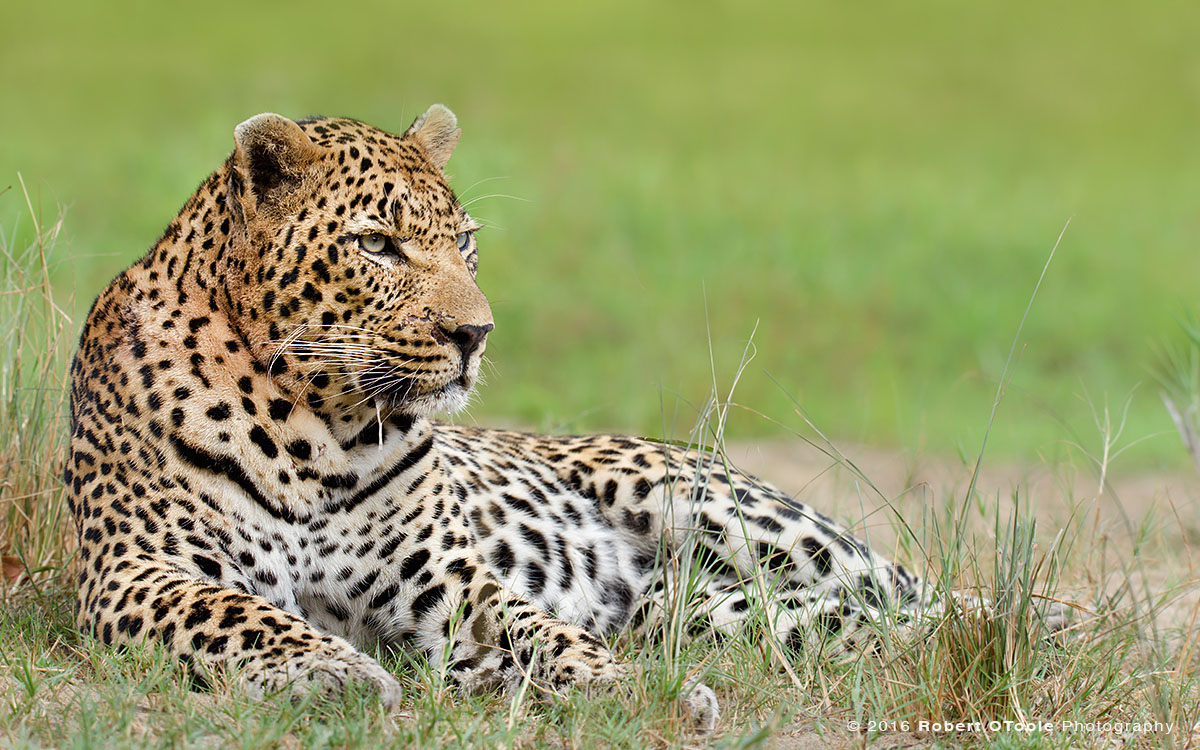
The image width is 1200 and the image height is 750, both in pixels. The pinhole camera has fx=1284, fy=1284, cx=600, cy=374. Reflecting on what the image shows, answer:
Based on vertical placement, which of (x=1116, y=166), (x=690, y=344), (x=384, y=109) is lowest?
(x=690, y=344)

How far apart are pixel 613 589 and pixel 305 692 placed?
2112 mm

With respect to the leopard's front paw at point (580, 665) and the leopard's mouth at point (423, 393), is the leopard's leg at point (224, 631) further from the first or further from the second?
the leopard's mouth at point (423, 393)

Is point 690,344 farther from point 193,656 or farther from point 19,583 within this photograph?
point 193,656

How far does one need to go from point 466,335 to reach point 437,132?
1222 millimetres

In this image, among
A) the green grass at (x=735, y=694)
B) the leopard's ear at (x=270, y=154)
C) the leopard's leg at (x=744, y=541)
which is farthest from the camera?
the leopard's leg at (x=744, y=541)

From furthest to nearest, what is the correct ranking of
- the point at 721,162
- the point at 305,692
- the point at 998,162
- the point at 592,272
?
the point at 998,162 < the point at 721,162 < the point at 592,272 < the point at 305,692

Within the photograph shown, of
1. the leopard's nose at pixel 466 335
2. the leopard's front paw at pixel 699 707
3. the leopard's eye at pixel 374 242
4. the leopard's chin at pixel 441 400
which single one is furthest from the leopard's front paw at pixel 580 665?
the leopard's eye at pixel 374 242

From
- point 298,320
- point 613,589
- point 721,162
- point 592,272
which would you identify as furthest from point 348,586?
point 721,162

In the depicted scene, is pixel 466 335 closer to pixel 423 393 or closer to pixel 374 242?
pixel 423 393

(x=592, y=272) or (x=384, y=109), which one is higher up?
(x=384, y=109)

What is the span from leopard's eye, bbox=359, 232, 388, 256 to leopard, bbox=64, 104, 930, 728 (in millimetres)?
11

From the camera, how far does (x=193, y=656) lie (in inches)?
167

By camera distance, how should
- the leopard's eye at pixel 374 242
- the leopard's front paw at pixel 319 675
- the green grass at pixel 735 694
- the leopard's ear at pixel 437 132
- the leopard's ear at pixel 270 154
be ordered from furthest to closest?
the leopard's ear at pixel 437 132, the leopard's eye at pixel 374 242, the leopard's ear at pixel 270 154, the leopard's front paw at pixel 319 675, the green grass at pixel 735 694

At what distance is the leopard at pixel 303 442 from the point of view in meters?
4.41
